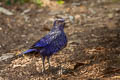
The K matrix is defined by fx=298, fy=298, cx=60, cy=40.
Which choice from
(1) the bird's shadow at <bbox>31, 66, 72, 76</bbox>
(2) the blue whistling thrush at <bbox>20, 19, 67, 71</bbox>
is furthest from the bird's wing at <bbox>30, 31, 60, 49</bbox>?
(1) the bird's shadow at <bbox>31, 66, 72, 76</bbox>

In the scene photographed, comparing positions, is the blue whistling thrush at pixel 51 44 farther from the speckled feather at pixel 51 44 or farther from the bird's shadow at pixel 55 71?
the bird's shadow at pixel 55 71

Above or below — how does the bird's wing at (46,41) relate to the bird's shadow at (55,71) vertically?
above

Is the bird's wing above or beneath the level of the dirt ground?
above

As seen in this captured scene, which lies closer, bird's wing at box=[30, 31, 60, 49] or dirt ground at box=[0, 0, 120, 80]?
bird's wing at box=[30, 31, 60, 49]

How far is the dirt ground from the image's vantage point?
5133mm

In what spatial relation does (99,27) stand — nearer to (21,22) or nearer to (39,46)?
(21,22)

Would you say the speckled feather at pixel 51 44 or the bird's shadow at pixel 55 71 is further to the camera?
the bird's shadow at pixel 55 71

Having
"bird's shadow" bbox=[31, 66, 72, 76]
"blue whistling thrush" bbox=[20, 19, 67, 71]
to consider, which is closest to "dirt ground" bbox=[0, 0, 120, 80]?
"bird's shadow" bbox=[31, 66, 72, 76]

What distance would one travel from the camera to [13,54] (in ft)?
20.6

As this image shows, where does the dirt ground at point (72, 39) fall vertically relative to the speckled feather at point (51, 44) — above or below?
below

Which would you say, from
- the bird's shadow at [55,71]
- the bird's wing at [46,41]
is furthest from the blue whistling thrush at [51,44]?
the bird's shadow at [55,71]

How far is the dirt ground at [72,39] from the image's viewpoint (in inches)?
202

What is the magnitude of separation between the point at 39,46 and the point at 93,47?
1818mm

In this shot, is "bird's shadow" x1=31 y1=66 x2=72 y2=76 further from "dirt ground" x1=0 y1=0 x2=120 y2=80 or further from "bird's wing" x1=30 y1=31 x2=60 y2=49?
"bird's wing" x1=30 y1=31 x2=60 y2=49
